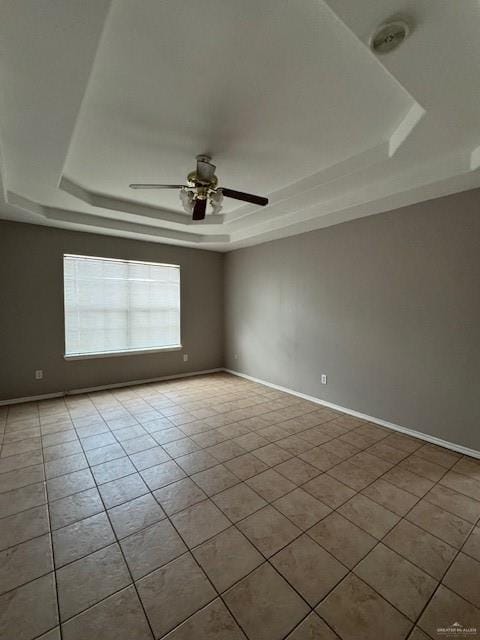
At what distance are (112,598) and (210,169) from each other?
281 centimetres

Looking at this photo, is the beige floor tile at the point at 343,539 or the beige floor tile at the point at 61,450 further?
the beige floor tile at the point at 61,450

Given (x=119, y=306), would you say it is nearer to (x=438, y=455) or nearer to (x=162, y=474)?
(x=162, y=474)

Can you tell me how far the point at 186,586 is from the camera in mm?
1333

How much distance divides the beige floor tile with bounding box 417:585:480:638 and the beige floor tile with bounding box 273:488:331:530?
619 millimetres

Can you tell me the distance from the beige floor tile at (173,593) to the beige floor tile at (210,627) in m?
0.03

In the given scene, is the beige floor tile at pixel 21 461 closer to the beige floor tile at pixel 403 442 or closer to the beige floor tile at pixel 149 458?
the beige floor tile at pixel 149 458

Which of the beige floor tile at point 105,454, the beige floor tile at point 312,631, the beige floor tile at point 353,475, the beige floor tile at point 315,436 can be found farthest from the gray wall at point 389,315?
the beige floor tile at point 105,454

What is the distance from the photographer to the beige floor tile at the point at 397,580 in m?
1.27

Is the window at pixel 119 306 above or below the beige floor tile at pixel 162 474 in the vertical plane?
above

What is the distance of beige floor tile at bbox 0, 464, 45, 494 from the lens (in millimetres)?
2047

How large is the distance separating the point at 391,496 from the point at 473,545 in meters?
0.47

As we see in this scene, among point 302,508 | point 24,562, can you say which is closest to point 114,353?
point 24,562

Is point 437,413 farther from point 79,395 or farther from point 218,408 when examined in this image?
point 79,395

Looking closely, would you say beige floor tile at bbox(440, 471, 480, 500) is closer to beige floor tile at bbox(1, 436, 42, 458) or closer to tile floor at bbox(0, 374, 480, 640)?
tile floor at bbox(0, 374, 480, 640)
